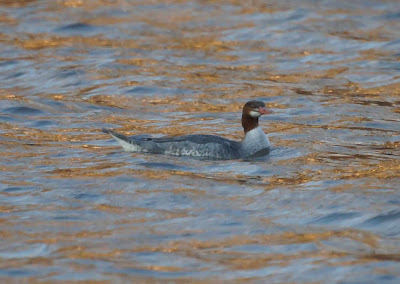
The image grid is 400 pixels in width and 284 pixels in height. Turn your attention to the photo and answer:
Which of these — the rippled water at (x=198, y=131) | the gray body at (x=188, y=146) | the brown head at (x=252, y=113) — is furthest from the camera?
the brown head at (x=252, y=113)

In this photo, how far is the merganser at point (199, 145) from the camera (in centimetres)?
1358

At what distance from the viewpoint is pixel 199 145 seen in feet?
44.5

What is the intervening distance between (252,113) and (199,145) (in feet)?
3.62

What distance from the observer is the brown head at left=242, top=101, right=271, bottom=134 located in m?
14.2

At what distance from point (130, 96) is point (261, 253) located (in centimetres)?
893

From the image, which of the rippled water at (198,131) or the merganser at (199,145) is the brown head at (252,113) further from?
the rippled water at (198,131)

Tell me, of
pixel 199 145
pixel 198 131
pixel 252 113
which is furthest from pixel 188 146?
pixel 198 131

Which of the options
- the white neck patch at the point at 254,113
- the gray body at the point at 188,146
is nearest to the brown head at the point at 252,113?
the white neck patch at the point at 254,113

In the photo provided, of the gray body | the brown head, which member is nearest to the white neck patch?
the brown head

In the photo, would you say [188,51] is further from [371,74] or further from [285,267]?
[285,267]

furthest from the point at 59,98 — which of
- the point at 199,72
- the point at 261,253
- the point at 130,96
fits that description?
the point at 261,253

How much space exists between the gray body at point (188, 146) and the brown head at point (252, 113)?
0.42m

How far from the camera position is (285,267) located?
922 cm

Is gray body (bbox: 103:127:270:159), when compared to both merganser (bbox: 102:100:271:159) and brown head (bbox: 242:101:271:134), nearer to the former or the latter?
merganser (bbox: 102:100:271:159)
